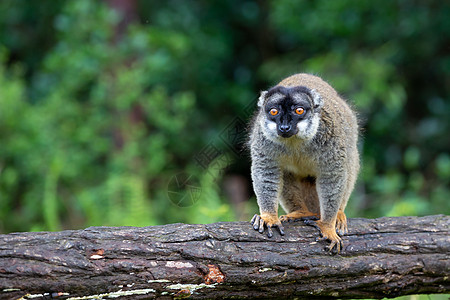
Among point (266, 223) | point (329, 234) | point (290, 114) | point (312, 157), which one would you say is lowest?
point (329, 234)

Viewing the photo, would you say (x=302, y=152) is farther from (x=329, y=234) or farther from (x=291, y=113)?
(x=329, y=234)

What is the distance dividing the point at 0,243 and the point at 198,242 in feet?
4.62

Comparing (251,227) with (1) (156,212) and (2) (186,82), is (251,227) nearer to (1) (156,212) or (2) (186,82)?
(1) (156,212)

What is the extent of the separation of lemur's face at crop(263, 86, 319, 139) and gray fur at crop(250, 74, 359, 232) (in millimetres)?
10

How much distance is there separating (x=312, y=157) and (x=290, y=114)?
480mm

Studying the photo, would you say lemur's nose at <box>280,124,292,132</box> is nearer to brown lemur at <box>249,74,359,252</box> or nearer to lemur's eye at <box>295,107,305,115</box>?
brown lemur at <box>249,74,359,252</box>

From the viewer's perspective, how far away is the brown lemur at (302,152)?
4.76 metres

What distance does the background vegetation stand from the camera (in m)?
8.66

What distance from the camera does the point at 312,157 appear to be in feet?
16.2

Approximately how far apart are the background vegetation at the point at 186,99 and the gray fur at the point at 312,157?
144 cm

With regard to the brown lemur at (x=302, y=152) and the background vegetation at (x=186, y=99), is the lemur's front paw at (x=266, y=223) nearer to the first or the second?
the brown lemur at (x=302, y=152)

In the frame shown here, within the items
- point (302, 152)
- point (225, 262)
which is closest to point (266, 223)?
point (225, 262)

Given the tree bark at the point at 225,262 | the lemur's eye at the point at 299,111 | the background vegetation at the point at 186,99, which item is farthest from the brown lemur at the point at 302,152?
Result: the background vegetation at the point at 186,99

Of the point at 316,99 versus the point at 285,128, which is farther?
the point at 316,99
